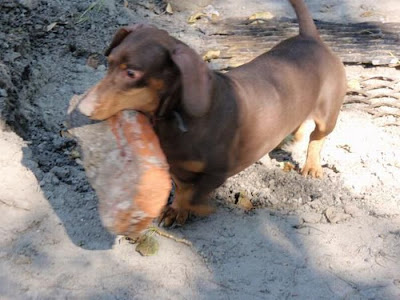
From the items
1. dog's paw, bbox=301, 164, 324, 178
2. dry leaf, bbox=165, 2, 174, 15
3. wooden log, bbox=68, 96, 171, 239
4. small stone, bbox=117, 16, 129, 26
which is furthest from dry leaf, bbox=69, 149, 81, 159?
dry leaf, bbox=165, 2, 174, 15

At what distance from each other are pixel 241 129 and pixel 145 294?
1107 millimetres

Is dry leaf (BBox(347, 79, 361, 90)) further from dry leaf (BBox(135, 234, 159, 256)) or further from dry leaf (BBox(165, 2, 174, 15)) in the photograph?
dry leaf (BBox(135, 234, 159, 256))

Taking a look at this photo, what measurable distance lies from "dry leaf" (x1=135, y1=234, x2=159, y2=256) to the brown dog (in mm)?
291

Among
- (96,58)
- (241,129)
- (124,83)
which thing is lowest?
(96,58)

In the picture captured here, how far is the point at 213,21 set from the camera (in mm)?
6320

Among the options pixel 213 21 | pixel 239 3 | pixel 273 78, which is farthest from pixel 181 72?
pixel 239 3

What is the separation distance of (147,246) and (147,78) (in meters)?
0.95

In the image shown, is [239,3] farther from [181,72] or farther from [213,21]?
[181,72]

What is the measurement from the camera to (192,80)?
10.6ft

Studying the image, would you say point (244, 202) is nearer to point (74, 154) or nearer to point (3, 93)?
point (74, 154)

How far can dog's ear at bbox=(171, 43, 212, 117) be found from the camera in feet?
10.6

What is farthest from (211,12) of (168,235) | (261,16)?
(168,235)

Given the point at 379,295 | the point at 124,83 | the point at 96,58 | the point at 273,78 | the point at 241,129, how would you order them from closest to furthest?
the point at 124,83 < the point at 379,295 < the point at 241,129 < the point at 273,78 < the point at 96,58

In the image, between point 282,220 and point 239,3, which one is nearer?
point 282,220
